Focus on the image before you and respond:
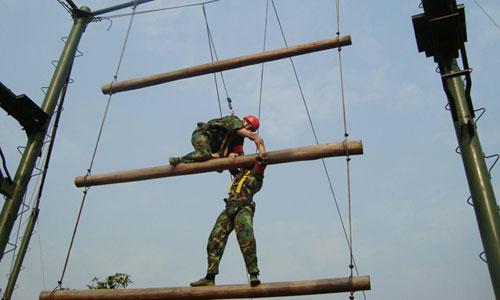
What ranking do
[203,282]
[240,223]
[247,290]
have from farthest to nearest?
[240,223] < [203,282] < [247,290]

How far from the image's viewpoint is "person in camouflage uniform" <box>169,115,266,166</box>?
599cm

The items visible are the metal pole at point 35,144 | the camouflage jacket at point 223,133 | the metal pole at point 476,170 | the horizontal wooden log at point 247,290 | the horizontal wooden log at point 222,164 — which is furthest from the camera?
the metal pole at point 35,144

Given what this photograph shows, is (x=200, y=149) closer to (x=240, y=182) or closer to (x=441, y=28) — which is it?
(x=240, y=182)

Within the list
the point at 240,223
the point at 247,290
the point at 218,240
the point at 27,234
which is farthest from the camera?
the point at 27,234

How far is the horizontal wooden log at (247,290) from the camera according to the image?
4.45 m

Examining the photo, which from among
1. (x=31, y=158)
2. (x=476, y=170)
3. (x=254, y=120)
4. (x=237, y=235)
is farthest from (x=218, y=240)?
(x=31, y=158)

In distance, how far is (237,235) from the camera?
207 inches

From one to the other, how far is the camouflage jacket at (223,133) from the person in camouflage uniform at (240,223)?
460 millimetres

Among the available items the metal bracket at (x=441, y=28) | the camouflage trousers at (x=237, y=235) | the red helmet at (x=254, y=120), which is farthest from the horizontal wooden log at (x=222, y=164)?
the metal bracket at (x=441, y=28)

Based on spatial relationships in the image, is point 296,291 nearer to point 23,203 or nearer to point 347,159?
point 347,159

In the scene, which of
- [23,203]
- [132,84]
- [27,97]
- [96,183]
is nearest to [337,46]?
[132,84]

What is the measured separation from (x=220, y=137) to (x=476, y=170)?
318 cm

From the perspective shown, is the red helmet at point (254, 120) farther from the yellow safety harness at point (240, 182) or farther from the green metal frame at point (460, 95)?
the green metal frame at point (460, 95)

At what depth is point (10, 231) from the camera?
6.20 metres
